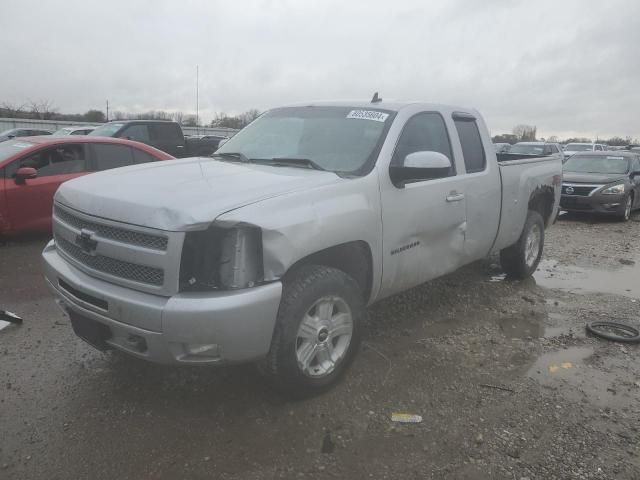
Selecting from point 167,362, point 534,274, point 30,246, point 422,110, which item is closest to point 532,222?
point 534,274

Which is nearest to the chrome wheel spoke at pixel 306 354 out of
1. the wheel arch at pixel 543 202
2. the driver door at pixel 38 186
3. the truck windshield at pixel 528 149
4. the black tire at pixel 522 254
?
→ the black tire at pixel 522 254

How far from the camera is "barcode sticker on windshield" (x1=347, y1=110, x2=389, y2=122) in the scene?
3.91 meters

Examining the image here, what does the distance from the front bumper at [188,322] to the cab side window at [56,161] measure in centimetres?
480

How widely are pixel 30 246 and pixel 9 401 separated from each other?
13.8 feet

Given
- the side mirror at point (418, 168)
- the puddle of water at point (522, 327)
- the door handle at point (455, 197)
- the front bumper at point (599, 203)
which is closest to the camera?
the side mirror at point (418, 168)

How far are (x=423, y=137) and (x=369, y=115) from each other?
1.63 feet

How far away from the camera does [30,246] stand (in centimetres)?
675

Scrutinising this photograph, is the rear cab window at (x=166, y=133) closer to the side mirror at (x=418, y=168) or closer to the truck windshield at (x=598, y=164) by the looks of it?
the truck windshield at (x=598, y=164)

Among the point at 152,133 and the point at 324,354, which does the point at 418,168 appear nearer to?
the point at 324,354

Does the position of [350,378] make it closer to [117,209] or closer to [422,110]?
[117,209]

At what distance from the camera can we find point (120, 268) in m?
2.82

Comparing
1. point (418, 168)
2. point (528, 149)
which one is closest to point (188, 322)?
point (418, 168)

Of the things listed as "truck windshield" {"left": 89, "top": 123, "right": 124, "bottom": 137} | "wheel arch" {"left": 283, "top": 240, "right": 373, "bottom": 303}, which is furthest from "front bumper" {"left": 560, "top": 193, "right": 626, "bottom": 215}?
"truck windshield" {"left": 89, "top": 123, "right": 124, "bottom": 137}

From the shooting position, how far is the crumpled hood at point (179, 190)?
2641mm
